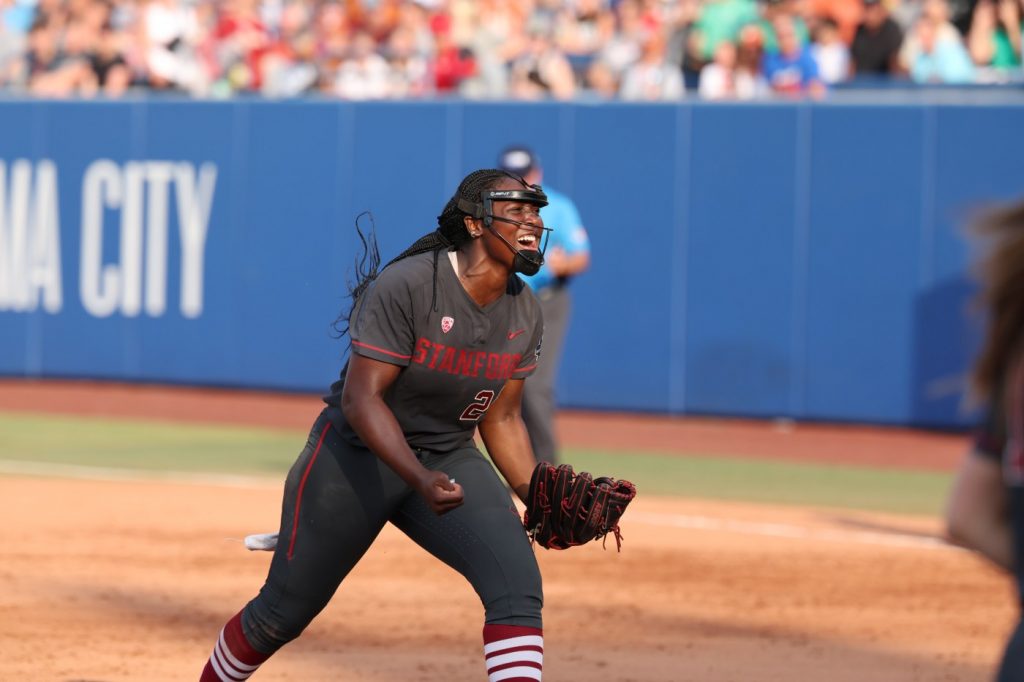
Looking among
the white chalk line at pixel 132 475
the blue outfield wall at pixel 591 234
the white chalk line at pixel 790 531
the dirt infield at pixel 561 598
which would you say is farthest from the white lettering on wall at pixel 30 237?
the white chalk line at pixel 790 531

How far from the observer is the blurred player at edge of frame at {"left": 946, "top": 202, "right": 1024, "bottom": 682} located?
301 cm

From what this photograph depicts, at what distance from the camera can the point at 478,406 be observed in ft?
17.6

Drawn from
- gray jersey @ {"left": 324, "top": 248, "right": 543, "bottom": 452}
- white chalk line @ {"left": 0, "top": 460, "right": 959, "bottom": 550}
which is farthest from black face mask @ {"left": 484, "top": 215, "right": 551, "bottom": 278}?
white chalk line @ {"left": 0, "top": 460, "right": 959, "bottom": 550}

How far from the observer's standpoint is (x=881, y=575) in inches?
370

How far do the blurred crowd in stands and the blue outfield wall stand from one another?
0.59 meters

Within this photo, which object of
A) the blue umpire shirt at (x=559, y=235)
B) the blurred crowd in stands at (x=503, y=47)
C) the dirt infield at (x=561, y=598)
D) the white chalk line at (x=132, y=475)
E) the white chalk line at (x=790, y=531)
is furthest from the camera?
the blurred crowd in stands at (x=503, y=47)

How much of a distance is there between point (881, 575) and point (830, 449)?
18.5 feet

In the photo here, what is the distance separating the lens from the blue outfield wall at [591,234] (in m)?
15.6

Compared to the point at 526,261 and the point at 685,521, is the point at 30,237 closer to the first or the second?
the point at 685,521

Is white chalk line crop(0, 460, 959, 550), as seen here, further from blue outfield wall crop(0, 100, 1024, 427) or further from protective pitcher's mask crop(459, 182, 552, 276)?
protective pitcher's mask crop(459, 182, 552, 276)

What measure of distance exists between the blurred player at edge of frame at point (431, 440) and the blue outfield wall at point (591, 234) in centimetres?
1045

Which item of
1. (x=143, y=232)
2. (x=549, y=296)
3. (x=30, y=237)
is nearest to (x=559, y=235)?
(x=549, y=296)

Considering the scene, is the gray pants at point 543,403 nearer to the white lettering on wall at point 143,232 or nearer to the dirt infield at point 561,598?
the dirt infield at point 561,598

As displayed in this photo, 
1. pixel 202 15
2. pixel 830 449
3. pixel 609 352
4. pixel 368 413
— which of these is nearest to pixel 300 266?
pixel 609 352
